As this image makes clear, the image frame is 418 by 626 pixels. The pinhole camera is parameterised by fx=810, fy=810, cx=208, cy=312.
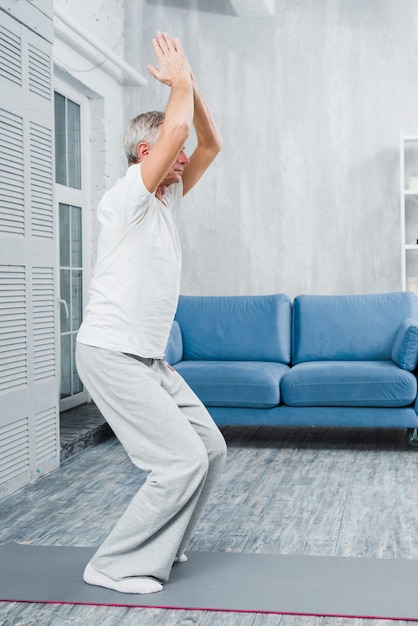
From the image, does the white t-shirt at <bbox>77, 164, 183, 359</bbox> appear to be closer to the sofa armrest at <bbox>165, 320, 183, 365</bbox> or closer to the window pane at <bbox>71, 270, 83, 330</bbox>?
the sofa armrest at <bbox>165, 320, 183, 365</bbox>

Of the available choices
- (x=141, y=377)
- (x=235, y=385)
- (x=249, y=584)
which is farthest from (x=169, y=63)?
(x=235, y=385)

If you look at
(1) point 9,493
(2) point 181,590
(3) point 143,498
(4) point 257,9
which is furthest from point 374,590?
(4) point 257,9

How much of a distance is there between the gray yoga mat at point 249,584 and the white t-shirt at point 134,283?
69 cm

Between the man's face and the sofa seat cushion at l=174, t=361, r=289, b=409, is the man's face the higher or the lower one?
the higher one

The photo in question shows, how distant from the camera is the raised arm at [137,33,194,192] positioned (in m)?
2.12

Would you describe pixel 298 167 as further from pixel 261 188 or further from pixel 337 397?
pixel 337 397

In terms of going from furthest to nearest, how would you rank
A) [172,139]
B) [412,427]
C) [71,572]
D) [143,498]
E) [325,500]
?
1. [412,427]
2. [325,500]
3. [71,572]
4. [143,498]
5. [172,139]

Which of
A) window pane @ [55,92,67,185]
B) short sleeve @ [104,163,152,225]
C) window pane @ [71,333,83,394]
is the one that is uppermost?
window pane @ [55,92,67,185]

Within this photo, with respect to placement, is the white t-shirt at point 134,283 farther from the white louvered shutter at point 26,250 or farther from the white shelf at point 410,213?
the white shelf at point 410,213

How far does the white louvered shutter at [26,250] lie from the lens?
3498mm

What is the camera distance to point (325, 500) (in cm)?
340

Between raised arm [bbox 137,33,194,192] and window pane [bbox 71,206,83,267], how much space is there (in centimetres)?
335

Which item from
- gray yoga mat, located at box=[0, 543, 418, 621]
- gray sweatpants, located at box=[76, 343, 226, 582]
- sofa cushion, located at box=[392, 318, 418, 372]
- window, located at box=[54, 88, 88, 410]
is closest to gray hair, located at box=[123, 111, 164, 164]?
gray sweatpants, located at box=[76, 343, 226, 582]

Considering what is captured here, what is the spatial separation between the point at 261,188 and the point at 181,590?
12.9 ft
